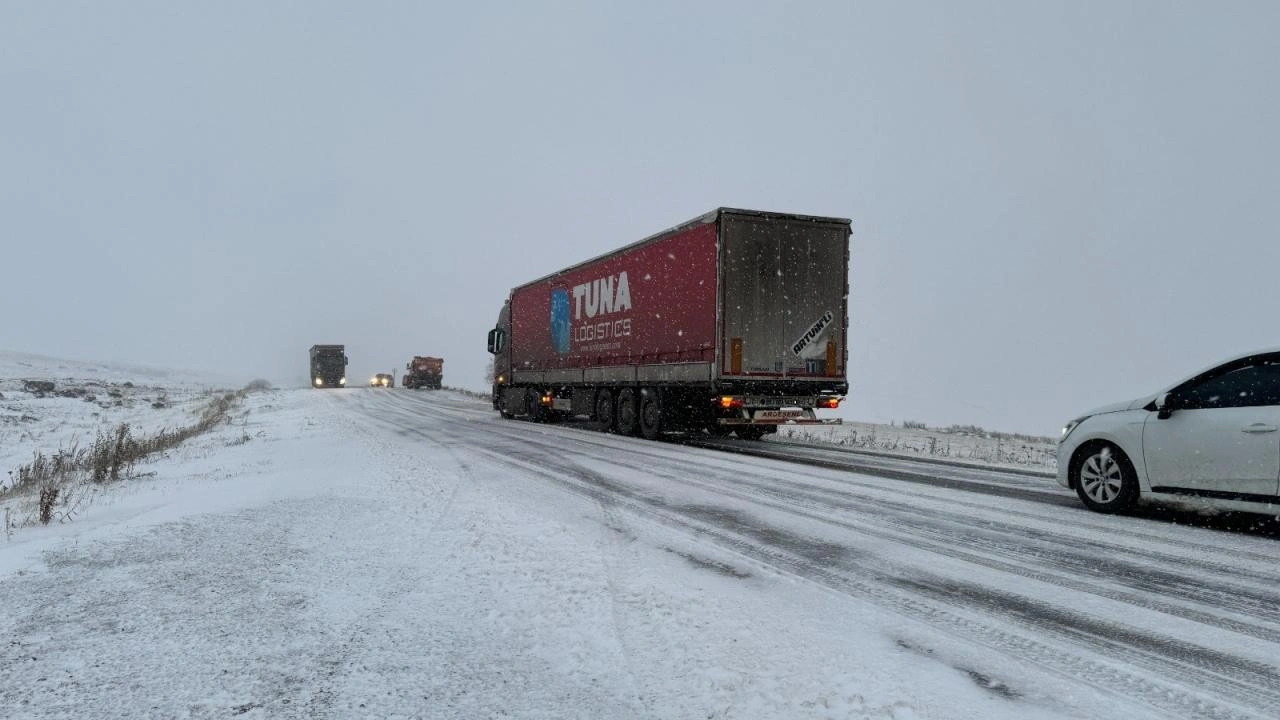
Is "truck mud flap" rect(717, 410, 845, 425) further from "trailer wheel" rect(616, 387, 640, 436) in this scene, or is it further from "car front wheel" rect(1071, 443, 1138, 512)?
"car front wheel" rect(1071, 443, 1138, 512)

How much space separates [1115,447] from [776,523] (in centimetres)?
348

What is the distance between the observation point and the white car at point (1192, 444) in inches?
→ 220

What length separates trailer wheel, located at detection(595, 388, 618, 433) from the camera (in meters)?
16.1

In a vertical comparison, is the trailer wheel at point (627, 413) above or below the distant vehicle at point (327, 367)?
below

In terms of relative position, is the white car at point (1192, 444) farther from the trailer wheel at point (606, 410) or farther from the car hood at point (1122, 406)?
the trailer wheel at point (606, 410)

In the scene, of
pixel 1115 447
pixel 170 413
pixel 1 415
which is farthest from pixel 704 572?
pixel 170 413

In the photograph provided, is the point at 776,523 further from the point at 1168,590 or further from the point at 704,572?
the point at 1168,590

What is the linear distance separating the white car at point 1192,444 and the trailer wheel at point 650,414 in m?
8.12

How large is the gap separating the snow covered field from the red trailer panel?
6419mm

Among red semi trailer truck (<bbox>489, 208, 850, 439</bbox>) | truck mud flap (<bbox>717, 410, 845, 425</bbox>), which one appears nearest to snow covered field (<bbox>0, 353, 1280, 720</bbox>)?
truck mud flap (<bbox>717, 410, 845, 425</bbox>)

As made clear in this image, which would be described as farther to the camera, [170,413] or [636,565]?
[170,413]

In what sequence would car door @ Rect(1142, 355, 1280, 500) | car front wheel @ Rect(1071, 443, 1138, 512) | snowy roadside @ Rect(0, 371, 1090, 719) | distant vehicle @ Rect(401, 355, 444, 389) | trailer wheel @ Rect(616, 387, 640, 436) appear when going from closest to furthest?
snowy roadside @ Rect(0, 371, 1090, 719) → car door @ Rect(1142, 355, 1280, 500) → car front wheel @ Rect(1071, 443, 1138, 512) → trailer wheel @ Rect(616, 387, 640, 436) → distant vehicle @ Rect(401, 355, 444, 389)

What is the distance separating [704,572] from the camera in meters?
4.22

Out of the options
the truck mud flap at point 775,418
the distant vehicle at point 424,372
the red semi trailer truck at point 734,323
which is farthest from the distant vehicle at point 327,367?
the truck mud flap at point 775,418
